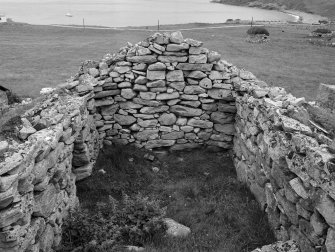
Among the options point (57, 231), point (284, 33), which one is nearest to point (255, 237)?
point (57, 231)

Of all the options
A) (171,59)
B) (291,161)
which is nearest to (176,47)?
(171,59)

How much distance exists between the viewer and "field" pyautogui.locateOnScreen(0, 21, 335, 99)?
17716mm

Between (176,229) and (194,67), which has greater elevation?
(194,67)

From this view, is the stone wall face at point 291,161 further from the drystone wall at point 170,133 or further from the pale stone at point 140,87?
the pale stone at point 140,87

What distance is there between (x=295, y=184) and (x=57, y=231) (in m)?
4.31

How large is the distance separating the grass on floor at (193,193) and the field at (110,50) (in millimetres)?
6949

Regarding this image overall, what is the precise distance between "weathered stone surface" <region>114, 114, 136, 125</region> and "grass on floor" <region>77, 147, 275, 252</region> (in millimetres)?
760

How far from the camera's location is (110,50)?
85.5 ft

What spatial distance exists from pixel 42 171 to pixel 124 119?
468 cm

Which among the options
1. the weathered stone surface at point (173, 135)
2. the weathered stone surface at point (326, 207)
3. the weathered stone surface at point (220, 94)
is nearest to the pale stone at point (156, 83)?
the weathered stone surface at point (220, 94)

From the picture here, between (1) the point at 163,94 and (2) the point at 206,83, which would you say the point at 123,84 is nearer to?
(1) the point at 163,94

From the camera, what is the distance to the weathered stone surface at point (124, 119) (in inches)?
415

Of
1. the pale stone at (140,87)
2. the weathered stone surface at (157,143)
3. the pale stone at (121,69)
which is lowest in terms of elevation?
the weathered stone surface at (157,143)

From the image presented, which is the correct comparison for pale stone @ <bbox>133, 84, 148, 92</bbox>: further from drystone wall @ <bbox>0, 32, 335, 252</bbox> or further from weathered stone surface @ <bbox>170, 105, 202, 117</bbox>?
weathered stone surface @ <bbox>170, 105, 202, 117</bbox>
